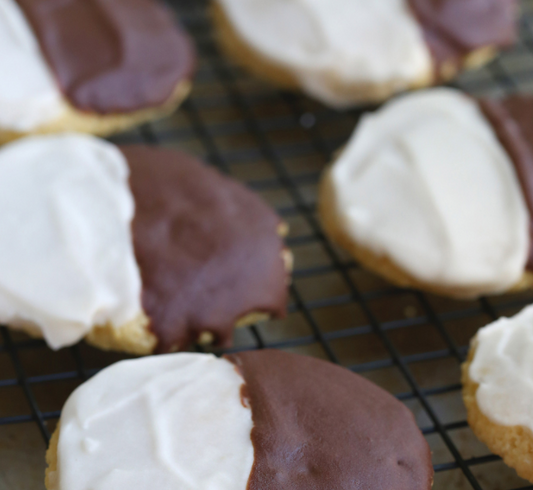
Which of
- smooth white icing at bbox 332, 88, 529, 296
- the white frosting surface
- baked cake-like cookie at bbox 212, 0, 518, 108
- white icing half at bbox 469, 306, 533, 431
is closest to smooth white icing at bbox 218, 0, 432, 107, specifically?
baked cake-like cookie at bbox 212, 0, 518, 108

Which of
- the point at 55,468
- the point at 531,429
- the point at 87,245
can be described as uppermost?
the point at 87,245

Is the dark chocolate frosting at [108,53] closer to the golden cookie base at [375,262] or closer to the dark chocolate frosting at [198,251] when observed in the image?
the dark chocolate frosting at [198,251]

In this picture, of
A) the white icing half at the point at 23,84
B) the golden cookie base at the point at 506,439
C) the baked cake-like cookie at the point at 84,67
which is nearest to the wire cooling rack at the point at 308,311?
the golden cookie base at the point at 506,439

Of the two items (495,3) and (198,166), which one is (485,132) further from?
(198,166)

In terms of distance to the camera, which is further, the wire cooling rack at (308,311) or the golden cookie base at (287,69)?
the golden cookie base at (287,69)

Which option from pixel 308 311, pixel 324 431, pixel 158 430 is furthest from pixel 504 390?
pixel 158 430

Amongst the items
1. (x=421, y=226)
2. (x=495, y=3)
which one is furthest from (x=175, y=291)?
(x=495, y=3)
